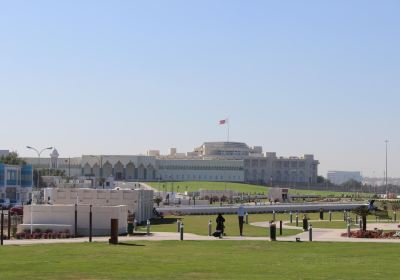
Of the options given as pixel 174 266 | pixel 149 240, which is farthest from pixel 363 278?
pixel 149 240

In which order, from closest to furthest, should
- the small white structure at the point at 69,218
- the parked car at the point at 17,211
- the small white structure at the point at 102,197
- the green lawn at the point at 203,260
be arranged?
the green lawn at the point at 203,260 < the small white structure at the point at 69,218 < the small white structure at the point at 102,197 < the parked car at the point at 17,211

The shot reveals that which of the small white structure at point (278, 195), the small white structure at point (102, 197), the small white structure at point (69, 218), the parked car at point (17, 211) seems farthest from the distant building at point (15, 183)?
the small white structure at point (69, 218)

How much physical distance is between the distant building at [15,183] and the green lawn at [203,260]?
76453mm

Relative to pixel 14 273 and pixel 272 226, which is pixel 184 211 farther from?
pixel 14 273

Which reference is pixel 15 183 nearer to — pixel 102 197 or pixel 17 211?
pixel 17 211

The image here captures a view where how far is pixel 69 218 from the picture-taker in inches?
1677

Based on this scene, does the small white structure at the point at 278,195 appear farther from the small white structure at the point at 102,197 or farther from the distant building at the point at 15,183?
the small white structure at the point at 102,197

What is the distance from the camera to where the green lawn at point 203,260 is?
2256 centimetres

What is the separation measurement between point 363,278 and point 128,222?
905 inches

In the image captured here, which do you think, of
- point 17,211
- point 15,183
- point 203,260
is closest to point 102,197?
point 17,211

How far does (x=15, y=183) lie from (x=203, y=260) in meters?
90.4

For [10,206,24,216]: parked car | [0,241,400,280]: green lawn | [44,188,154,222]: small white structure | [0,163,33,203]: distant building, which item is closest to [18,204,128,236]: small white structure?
[0,241,400,280]: green lawn

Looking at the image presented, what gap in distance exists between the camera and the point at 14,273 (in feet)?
75.1

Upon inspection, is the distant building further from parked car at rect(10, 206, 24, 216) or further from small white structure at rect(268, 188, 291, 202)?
parked car at rect(10, 206, 24, 216)
